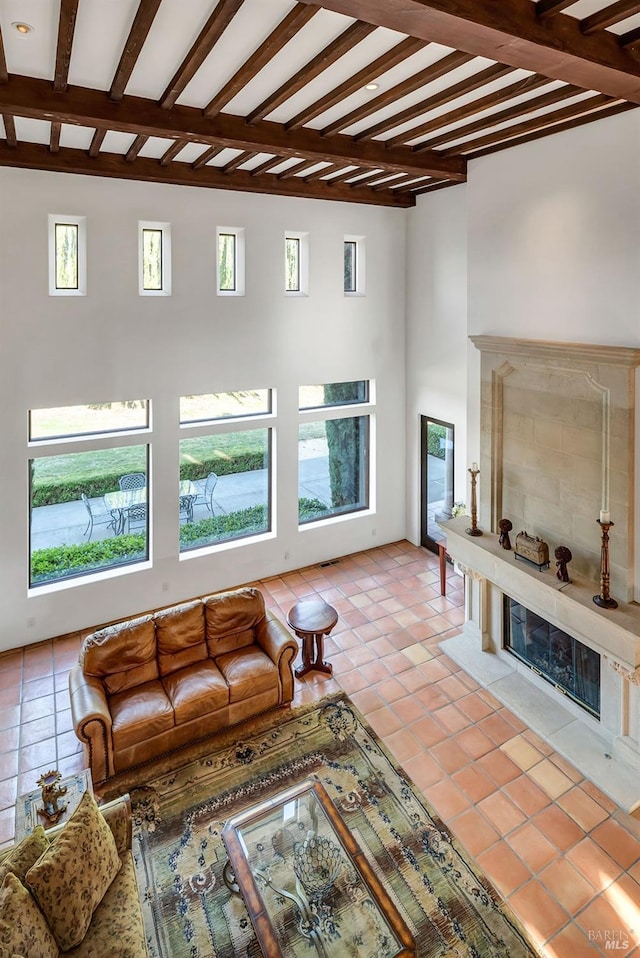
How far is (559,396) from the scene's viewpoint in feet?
15.3

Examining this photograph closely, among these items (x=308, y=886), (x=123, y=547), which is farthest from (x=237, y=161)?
(x=308, y=886)

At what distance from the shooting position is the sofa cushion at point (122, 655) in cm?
446

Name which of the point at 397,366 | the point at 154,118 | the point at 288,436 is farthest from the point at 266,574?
the point at 154,118

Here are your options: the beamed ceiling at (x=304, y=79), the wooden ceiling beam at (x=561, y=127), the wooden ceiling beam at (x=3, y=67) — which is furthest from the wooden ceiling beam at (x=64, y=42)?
the wooden ceiling beam at (x=561, y=127)

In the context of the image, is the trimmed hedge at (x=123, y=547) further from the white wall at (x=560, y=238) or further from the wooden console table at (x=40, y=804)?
the white wall at (x=560, y=238)

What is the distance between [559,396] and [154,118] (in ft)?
12.0

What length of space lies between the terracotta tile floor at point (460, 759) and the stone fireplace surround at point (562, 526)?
10.1 inches

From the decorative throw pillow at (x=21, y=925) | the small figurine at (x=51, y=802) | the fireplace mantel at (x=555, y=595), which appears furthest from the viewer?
the fireplace mantel at (x=555, y=595)

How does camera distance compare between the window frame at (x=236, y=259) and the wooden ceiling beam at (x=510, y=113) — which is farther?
the window frame at (x=236, y=259)

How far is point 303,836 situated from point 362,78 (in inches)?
179

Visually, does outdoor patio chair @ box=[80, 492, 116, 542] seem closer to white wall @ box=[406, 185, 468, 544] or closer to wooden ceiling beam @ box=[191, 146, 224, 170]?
wooden ceiling beam @ box=[191, 146, 224, 170]

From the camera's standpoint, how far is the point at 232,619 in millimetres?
5016

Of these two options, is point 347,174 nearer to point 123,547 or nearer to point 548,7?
point 548,7

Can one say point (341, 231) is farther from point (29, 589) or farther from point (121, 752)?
point (121, 752)
